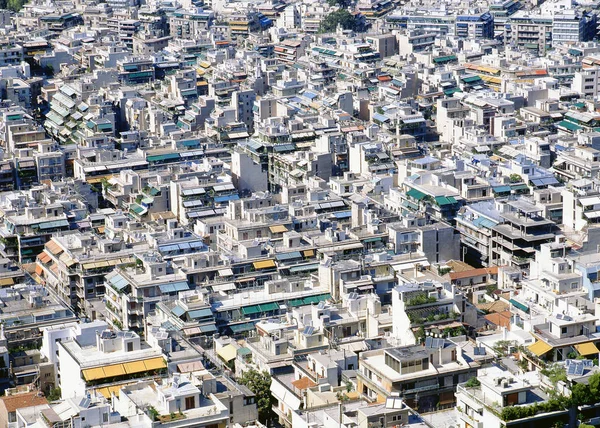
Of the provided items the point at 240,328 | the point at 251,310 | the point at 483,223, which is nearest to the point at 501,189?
the point at 483,223

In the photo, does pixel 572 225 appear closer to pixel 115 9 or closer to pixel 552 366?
pixel 552 366

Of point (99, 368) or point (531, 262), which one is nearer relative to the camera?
point (99, 368)

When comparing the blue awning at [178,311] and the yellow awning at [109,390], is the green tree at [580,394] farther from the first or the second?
the blue awning at [178,311]

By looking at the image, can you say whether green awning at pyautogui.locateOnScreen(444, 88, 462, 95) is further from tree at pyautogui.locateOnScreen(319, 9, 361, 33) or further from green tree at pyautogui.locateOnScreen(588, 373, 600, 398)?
green tree at pyautogui.locateOnScreen(588, 373, 600, 398)

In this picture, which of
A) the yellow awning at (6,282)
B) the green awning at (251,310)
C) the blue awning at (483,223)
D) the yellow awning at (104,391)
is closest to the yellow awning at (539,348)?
the green awning at (251,310)

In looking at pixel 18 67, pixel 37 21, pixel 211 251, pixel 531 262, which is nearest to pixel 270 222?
pixel 211 251

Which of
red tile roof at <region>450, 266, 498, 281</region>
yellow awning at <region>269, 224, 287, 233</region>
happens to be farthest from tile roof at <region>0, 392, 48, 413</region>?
red tile roof at <region>450, 266, 498, 281</region>
